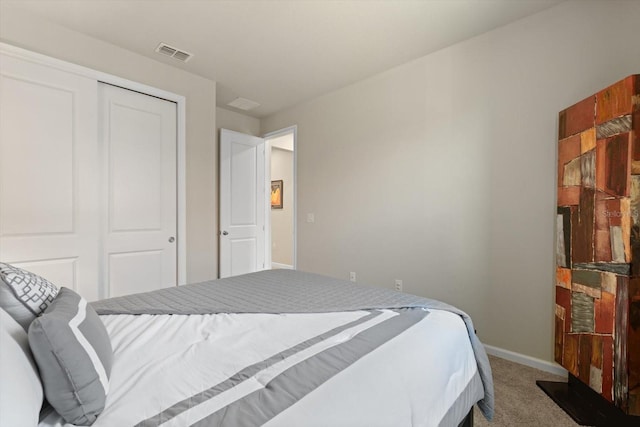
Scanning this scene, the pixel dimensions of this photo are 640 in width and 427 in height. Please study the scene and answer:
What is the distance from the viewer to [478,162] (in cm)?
248

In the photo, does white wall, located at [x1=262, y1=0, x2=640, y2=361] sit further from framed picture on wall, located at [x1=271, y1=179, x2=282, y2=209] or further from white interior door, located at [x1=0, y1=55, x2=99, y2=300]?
framed picture on wall, located at [x1=271, y1=179, x2=282, y2=209]

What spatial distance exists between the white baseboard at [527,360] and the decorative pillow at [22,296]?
2.86 m

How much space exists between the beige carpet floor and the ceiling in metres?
2.70

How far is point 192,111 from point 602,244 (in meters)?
3.61

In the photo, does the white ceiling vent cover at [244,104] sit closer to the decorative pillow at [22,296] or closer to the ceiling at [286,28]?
the ceiling at [286,28]

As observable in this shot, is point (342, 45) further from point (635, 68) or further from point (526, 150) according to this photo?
point (635, 68)

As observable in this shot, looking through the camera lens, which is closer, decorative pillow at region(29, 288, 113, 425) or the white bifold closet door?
decorative pillow at region(29, 288, 113, 425)

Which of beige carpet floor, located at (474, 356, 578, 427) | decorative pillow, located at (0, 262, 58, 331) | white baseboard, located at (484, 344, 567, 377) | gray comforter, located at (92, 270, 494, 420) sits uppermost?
decorative pillow, located at (0, 262, 58, 331)

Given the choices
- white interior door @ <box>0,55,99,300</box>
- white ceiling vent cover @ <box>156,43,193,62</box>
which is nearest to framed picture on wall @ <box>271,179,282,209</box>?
white ceiling vent cover @ <box>156,43,193,62</box>

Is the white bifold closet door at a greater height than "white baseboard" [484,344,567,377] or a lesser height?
greater

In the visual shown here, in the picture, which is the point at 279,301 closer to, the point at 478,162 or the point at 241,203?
the point at 478,162

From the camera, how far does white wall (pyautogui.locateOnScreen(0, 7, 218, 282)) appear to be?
249 centimetres

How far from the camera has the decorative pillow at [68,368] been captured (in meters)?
0.68

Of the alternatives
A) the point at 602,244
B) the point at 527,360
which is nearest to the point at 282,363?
the point at 602,244
